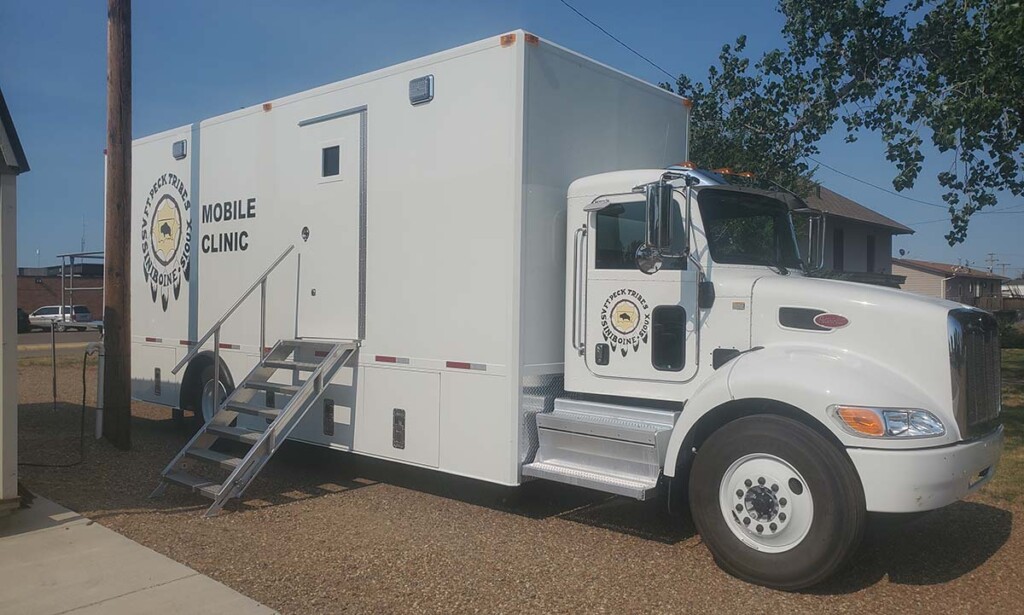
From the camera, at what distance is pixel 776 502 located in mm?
5121

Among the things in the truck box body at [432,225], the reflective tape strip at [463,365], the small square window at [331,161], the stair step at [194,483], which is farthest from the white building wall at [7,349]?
the reflective tape strip at [463,365]

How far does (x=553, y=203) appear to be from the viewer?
6.57m

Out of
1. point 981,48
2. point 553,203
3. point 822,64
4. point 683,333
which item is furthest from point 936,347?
point 822,64

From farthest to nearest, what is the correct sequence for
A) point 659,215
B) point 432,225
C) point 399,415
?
point 399,415 → point 432,225 → point 659,215

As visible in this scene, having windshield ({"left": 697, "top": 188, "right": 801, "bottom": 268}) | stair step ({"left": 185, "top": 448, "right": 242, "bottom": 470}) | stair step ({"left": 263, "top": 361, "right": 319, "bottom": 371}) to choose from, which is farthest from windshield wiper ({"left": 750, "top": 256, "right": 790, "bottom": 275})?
stair step ({"left": 185, "top": 448, "right": 242, "bottom": 470})

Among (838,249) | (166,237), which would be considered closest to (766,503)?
(166,237)

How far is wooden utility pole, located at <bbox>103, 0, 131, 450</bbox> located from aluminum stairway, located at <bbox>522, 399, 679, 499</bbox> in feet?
17.3

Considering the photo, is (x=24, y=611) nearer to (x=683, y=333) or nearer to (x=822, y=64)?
(x=683, y=333)

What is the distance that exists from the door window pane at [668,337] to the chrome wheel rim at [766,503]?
2.99 feet

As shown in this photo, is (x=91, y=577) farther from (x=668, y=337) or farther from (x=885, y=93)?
(x=885, y=93)

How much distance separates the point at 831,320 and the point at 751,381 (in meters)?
0.63

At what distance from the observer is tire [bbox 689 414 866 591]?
4867mm

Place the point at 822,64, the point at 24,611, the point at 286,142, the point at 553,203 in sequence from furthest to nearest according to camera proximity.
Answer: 1. the point at 822,64
2. the point at 286,142
3. the point at 553,203
4. the point at 24,611

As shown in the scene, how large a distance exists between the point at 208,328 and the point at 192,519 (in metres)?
3.14
